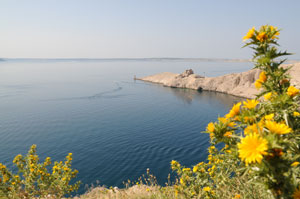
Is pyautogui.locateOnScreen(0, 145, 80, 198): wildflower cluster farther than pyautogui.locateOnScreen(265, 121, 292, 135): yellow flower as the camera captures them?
Yes

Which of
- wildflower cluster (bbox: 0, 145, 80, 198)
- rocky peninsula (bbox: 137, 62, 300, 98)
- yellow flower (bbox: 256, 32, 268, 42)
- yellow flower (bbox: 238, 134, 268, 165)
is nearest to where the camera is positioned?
yellow flower (bbox: 238, 134, 268, 165)

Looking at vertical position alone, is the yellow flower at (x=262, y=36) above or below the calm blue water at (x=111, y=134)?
above

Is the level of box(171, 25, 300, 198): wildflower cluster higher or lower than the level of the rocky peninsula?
higher

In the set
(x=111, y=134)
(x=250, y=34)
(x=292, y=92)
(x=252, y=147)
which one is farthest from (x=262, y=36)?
(x=111, y=134)

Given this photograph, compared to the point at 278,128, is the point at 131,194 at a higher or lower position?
lower

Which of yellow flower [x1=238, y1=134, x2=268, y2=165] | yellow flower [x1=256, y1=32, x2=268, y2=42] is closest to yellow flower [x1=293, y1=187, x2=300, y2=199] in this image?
yellow flower [x1=238, y1=134, x2=268, y2=165]

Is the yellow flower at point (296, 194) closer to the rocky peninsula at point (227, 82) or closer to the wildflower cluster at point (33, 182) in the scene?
the wildflower cluster at point (33, 182)

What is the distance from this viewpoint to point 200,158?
1936 cm

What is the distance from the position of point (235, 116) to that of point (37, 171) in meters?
6.18

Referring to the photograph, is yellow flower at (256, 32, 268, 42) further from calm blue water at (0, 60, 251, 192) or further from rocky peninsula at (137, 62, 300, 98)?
rocky peninsula at (137, 62, 300, 98)

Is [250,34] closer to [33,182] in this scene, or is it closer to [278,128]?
[278,128]

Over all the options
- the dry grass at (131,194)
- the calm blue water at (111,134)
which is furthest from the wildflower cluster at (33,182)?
the calm blue water at (111,134)

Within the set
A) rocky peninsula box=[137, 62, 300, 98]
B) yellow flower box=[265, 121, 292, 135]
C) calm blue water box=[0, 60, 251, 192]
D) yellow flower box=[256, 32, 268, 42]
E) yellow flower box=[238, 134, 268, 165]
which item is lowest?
calm blue water box=[0, 60, 251, 192]

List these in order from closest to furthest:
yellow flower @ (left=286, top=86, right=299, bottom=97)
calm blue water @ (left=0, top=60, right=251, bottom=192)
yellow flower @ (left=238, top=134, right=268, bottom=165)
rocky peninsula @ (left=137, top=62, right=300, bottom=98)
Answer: yellow flower @ (left=238, top=134, right=268, bottom=165) < yellow flower @ (left=286, top=86, right=299, bottom=97) < calm blue water @ (left=0, top=60, right=251, bottom=192) < rocky peninsula @ (left=137, top=62, right=300, bottom=98)
